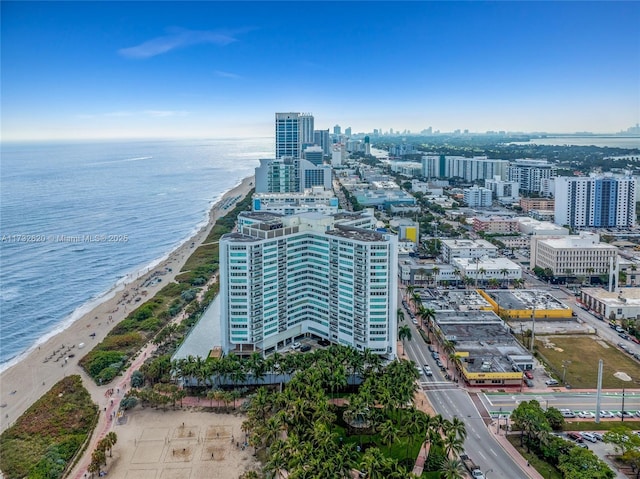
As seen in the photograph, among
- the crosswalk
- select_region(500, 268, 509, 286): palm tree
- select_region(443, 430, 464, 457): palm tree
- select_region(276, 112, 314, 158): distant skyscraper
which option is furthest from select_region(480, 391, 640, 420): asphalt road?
select_region(276, 112, 314, 158): distant skyscraper

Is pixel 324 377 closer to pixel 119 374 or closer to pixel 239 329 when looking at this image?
pixel 239 329

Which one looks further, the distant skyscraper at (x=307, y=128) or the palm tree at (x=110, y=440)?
the distant skyscraper at (x=307, y=128)

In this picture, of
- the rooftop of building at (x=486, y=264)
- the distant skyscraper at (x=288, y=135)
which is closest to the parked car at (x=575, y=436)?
the rooftop of building at (x=486, y=264)

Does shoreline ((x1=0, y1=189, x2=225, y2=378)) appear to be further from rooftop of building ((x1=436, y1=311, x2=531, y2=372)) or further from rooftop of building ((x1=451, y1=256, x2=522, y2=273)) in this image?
rooftop of building ((x1=451, y1=256, x2=522, y2=273))

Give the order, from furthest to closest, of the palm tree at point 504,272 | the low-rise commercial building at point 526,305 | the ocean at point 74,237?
the palm tree at point 504,272, the ocean at point 74,237, the low-rise commercial building at point 526,305

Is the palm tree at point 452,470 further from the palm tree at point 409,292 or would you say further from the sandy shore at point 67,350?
the palm tree at point 409,292

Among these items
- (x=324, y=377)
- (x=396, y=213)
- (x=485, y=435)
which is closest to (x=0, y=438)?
(x=324, y=377)

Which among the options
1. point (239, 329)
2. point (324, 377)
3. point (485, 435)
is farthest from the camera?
point (239, 329)
